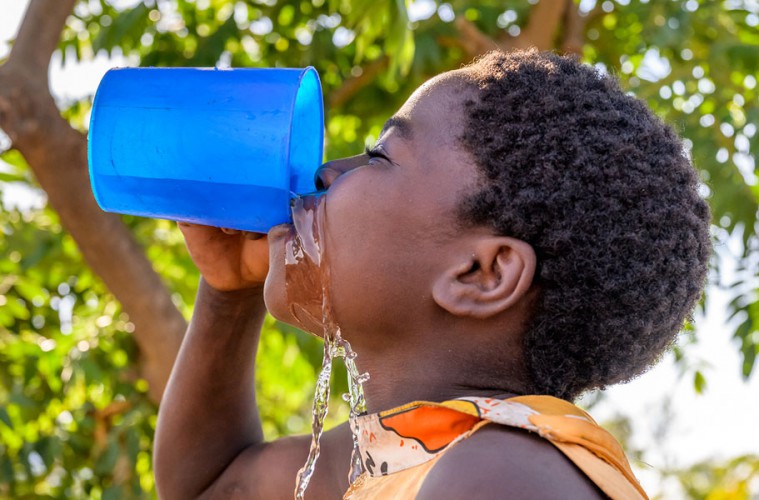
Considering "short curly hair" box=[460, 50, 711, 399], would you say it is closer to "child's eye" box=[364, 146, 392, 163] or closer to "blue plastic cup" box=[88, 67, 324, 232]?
"child's eye" box=[364, 146, 392, 163]

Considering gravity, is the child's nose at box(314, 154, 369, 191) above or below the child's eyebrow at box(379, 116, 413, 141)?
below

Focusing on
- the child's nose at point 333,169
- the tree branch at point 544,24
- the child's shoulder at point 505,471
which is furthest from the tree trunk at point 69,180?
the child's shoulder at point 505,471

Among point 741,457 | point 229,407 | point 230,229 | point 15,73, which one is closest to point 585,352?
point 230,229

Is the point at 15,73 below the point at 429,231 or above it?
below

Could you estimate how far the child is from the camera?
4.50 feet

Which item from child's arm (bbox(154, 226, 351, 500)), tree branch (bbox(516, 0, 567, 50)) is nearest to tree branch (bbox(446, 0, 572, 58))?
tree branch (bbox(516, 0, 567, 50))

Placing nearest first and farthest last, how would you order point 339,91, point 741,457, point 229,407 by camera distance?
1. point 229,407
2. point 339,91
3. point 741,457

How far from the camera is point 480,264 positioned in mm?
1433

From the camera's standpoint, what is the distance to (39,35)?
8.93 ft

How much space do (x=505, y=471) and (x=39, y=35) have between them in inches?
81.1

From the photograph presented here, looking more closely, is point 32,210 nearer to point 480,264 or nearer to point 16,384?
point 16,384

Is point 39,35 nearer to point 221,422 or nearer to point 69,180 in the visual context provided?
point 69,180

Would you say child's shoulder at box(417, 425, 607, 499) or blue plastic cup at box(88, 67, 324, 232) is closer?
child's shoulder at box(417, 425, 607, 499)

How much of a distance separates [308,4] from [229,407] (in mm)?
2044
